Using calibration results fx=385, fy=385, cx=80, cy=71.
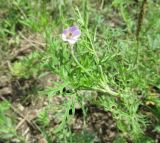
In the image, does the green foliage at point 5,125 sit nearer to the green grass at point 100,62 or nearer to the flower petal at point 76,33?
the green grass at point 100,62

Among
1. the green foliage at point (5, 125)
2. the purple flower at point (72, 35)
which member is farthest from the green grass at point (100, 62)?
the green foliage at point (5, 125)

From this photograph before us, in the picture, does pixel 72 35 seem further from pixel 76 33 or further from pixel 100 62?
pixel 100 62

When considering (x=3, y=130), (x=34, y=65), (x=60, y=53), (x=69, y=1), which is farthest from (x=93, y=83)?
(x=69, y=1)

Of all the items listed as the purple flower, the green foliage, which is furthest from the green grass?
the green foliage

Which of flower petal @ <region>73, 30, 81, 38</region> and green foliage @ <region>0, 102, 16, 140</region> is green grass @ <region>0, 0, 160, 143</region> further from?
green foliage @ <region>0, 102, 16, 140</region>

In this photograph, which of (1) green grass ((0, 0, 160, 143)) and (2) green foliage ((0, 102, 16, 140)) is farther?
(2) green foliage ((0, 102, 16, 140))

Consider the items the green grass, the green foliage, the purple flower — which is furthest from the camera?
the green foliage

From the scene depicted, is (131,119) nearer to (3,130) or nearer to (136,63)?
(136,63)
